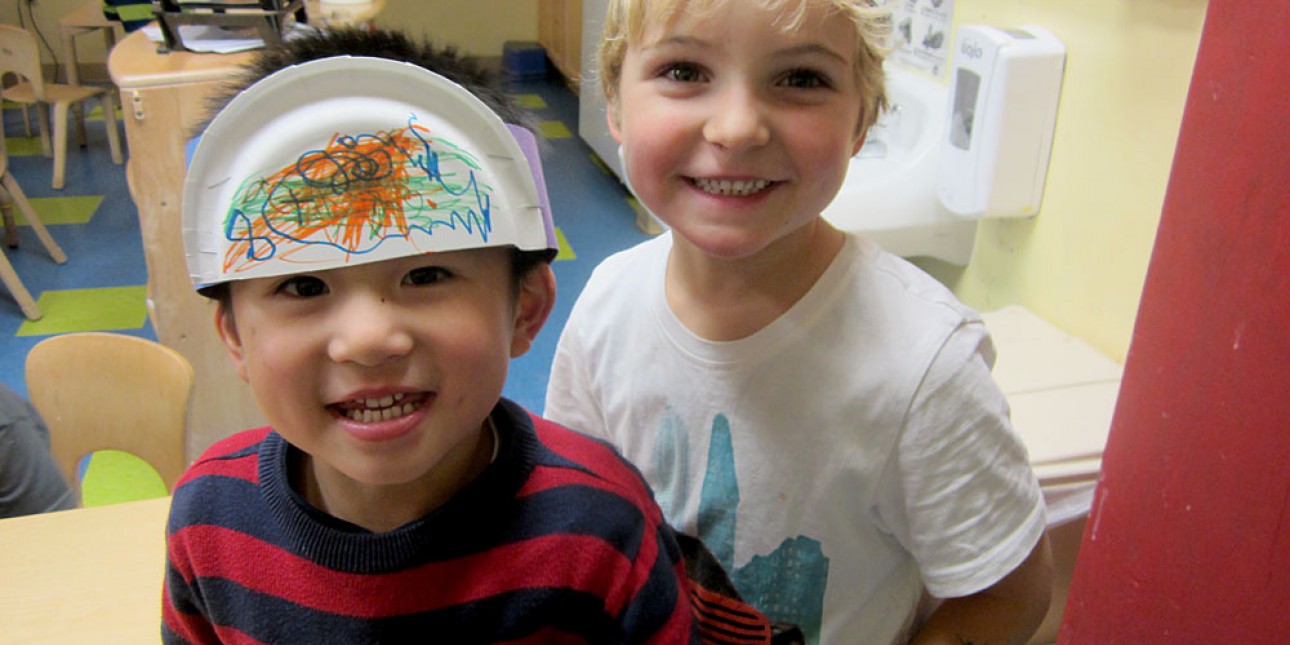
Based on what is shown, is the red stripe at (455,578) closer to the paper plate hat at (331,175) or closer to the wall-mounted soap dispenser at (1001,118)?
the paper plate hat at (331,175)

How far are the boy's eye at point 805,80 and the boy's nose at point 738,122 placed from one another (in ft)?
0.13

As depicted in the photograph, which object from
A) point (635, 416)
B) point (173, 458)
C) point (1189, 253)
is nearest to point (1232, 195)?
point (1189, 253)

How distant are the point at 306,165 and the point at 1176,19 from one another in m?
1.51

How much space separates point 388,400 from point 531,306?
145mm

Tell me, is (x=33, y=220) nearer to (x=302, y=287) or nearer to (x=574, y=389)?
(x=574, y=389)

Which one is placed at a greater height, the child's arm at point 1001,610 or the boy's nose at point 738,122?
the boy's nose at point 738,122

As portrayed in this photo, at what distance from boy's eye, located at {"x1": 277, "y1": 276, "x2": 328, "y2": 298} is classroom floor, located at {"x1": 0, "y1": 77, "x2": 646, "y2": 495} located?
171 centimetres

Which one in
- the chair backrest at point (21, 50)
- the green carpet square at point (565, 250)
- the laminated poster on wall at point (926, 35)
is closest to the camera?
the laminated poster on wall at point (926, 35)

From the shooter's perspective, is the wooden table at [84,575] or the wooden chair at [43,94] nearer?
the wooden table at [84,575]

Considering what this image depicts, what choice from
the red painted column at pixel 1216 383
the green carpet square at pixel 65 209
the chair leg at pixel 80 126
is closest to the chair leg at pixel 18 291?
the green carpet square at pixel 65 209

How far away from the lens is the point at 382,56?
653mm

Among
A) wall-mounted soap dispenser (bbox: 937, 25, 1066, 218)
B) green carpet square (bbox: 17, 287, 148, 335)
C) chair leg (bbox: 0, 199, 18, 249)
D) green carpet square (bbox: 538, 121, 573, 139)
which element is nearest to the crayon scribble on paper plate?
wall-mounted soap dispenser (bbox: 937, 25, 1066, 218)

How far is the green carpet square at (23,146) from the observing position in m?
4.41

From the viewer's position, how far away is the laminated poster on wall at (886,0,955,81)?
7.14ft
